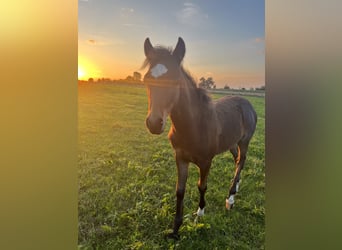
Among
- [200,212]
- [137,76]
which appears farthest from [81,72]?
[200,212]

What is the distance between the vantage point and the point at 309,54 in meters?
1.27

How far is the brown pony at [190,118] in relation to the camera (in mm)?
1218

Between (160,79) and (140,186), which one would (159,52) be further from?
(140,186)

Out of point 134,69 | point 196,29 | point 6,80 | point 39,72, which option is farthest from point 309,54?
point 6,80

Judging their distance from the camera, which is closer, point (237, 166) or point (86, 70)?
point (86, 70)

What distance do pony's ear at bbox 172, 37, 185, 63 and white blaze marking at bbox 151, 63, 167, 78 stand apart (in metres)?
0.07

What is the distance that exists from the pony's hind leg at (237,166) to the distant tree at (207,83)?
28 cm

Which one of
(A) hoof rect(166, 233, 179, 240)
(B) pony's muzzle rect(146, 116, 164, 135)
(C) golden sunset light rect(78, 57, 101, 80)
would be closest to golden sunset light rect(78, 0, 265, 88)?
(C) golden sunset light rect(78, 57, 101, 80)

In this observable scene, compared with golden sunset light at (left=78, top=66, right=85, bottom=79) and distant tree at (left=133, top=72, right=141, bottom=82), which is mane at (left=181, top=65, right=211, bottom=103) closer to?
distant tree at (left=133, top=72, right=141, bottom=82)

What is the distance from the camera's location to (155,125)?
1229mm

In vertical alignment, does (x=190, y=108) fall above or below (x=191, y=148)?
above

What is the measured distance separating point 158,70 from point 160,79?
0.04 meters

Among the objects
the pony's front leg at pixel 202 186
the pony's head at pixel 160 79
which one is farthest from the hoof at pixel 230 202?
the pony's head at pixel 160 79

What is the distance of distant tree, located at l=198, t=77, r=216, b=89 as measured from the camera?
49.1 inches
